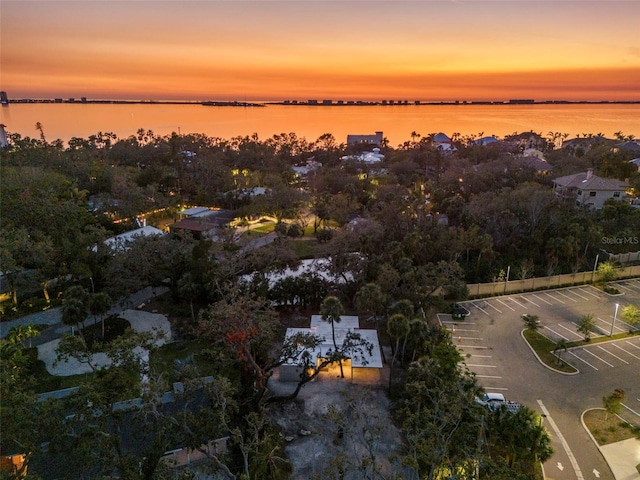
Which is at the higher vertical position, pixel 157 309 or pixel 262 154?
pixel 262 154

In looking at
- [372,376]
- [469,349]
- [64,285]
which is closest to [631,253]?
[469,349]

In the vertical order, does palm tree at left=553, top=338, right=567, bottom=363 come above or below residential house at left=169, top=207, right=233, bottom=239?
below

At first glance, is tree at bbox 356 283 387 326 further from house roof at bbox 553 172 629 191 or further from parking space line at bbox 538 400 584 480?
house roof at bbox 553 172 629 191

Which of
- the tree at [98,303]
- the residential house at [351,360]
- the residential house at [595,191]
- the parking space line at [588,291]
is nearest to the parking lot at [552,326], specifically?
the parking space line at [588,291]

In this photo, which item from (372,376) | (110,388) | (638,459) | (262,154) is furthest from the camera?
(262,154)

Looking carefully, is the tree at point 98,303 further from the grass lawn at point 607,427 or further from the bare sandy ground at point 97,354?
the grass lawn at point 607,427

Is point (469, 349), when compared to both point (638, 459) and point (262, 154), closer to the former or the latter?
point (638, 459)

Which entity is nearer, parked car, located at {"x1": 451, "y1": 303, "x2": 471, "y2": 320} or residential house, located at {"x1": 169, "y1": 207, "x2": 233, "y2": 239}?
parked car, located at {"x1": 451, "y1": 303, "x2": 471, "y2": 320}

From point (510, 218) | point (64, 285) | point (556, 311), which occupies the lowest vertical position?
point (556, 311)

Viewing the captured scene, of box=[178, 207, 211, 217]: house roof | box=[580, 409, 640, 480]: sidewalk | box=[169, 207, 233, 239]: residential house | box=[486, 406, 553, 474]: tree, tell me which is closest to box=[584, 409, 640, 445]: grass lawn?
box=[580, 409, 640, 480]: sidewalk
